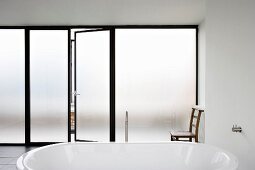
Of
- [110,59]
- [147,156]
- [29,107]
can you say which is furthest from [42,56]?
[147,156]

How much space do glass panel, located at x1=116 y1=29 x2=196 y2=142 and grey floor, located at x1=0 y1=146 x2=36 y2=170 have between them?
1.69m

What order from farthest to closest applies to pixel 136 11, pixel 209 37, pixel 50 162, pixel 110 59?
pixel 110 59, pixel 136 11, pixel 209 37, pixel 50 162

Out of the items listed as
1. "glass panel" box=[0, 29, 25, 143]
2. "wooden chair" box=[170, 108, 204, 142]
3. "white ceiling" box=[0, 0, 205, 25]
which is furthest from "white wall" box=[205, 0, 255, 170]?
"glass panel" box=[0, 29, 25, 143]

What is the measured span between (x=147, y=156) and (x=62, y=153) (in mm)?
797

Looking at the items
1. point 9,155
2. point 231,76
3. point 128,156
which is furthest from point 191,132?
point 9,155

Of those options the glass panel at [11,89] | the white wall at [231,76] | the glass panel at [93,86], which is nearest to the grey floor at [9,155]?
the glass panel at [11,89]

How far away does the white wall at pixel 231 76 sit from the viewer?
224 cm

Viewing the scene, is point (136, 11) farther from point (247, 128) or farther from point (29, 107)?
point (29, 107)

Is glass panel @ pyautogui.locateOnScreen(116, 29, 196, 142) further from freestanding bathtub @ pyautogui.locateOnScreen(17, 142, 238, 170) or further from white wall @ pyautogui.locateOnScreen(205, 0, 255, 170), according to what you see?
freestanding bathtub @ pyautogui.locateOnScreen(17, 142, 238, 170)

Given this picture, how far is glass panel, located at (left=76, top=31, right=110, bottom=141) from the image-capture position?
4.10m

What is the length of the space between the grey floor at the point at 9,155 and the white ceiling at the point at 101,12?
2061mm

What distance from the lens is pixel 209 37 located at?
2533 millimetres

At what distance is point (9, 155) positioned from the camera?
362cm

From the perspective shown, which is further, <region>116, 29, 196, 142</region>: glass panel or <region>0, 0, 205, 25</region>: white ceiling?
<region>116, 29, 196, 142</region>: glass panel
